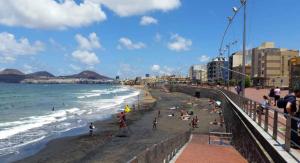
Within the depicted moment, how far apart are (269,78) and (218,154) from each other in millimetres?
98419

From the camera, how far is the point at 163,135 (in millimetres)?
34500

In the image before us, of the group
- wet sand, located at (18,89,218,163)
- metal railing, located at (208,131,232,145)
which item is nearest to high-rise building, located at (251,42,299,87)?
wet sand, located at (18,89,218,163)

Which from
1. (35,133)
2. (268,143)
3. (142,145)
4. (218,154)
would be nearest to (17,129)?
(35,133)

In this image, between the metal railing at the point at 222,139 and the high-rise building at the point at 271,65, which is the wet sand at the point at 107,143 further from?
the high-rise building at the point at 271,65

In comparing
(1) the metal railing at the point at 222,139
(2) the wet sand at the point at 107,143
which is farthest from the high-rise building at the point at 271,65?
(1) the metal railing at the point at 222,139

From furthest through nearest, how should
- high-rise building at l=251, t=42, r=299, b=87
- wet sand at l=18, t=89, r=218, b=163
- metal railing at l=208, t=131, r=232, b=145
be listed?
high-rise building at l=251, t=42, r=299, b=87 < metal railing at l=208, t=131, r=232, b=145 < wet sand at l=18, t=89, r=218, b=163

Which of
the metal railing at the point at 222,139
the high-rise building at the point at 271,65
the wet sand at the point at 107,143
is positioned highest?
the high-rise building at the point at 271,65

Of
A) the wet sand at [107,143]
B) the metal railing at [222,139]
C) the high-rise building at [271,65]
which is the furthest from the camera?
the high-rise building at [271,65]

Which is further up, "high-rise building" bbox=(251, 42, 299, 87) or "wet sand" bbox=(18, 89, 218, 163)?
"high-rise building" bbox=(251, 42, 299, 87)

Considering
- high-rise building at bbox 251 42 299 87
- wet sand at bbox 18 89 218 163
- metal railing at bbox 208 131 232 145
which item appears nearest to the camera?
wet sand at bbox 18 89 218 163

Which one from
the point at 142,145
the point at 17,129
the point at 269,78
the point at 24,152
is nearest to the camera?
the point at 24,152

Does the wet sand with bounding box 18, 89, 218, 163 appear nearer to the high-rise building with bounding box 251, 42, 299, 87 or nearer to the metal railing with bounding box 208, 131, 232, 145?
the metal railing with bounding box 208, 131, 232, 145

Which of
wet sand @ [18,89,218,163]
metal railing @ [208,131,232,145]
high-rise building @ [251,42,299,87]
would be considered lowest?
wet sand @ [18,89,218,163]

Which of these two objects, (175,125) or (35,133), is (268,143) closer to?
(35,133)
